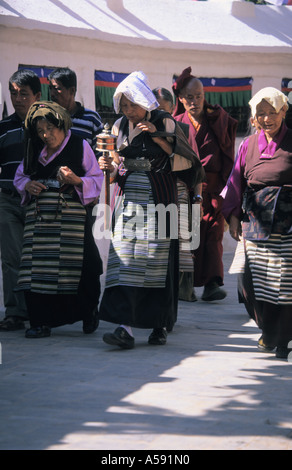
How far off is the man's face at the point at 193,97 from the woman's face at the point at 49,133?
7.22 ft

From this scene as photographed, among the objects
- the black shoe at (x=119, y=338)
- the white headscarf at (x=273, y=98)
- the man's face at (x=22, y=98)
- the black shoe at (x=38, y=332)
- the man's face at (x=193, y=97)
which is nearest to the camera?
the white headscarf at (x=273, y=98)

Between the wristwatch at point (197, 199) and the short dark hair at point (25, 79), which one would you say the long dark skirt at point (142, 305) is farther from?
the short dark hair at point (25, 79)

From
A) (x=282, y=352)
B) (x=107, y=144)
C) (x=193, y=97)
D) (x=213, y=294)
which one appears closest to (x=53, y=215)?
(x=107, y=144)

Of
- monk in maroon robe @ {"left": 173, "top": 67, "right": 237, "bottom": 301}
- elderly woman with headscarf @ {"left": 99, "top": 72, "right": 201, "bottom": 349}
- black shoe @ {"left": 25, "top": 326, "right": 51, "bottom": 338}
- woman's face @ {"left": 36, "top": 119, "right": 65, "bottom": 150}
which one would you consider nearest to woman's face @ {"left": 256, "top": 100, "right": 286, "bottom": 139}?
elderly woman with headscarf @ {"left": 99, "top": 72, "right": 201, "bottom": 349}

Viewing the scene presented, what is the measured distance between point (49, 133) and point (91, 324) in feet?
4.91

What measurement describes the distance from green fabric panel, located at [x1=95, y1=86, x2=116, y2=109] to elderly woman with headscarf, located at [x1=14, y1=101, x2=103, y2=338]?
454 cm

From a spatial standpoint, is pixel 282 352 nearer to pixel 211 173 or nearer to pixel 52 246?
pixel 52 246

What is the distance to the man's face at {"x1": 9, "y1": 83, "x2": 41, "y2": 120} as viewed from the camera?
7.54 metres

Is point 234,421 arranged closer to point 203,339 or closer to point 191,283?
point 203,339

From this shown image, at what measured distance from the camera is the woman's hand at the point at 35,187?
7.06 meters

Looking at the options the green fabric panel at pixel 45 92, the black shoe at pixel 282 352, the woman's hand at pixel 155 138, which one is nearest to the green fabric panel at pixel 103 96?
the green fabric panel at pixel 45 92

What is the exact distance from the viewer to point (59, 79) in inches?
300

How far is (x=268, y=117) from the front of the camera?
6629mm

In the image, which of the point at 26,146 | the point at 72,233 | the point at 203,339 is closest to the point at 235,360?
the point at 203,339
